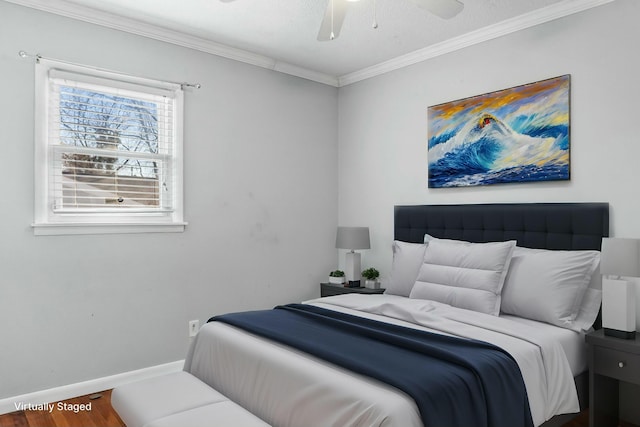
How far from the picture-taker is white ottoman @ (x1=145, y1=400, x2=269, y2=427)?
1.79 meters

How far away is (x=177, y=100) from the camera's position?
361 cm

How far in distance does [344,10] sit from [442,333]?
5.80 ft

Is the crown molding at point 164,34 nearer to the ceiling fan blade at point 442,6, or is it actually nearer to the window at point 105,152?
the window at point 105,152

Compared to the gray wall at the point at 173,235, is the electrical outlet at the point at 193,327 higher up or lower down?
lower down

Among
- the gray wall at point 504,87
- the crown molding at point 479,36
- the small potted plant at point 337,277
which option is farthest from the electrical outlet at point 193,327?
the crown molding at point 479,36

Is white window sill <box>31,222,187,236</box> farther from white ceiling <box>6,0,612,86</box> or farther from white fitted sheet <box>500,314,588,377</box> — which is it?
white fitted sheet <box>500,314,588,377</box>

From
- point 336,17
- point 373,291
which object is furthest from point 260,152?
point 336,17

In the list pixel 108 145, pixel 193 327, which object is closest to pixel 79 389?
pixel 193 327

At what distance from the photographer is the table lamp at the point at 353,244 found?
13.4ft

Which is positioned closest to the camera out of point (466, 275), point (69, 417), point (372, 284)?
point (69, 417)

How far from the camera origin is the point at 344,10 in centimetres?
235

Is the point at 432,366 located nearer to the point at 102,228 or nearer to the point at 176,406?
the point at 176,406

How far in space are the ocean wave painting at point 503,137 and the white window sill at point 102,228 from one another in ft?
7.21

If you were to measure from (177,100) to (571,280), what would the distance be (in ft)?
10.1
